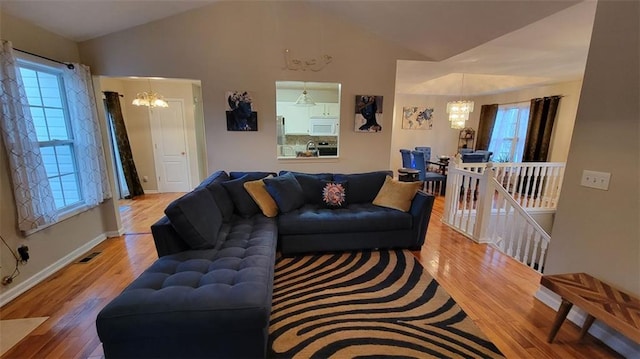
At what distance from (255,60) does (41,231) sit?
116 inches

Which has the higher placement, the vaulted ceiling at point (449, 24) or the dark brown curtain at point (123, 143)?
the vaulted ceiling at point (449, 24)

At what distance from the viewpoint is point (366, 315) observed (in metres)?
2.02

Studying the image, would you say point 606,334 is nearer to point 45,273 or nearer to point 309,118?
point 45,273

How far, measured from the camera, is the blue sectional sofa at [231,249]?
4.70 ft

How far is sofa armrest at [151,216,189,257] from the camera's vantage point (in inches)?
80.0

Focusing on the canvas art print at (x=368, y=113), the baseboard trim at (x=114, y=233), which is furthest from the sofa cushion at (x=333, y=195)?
the baseboard trim at (x=114, y=233)

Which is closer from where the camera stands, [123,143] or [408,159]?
[123,143]

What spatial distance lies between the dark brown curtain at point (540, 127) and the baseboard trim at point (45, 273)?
8015 mm

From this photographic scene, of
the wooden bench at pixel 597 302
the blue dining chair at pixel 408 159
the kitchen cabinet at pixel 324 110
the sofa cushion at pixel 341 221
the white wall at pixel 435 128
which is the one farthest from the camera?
the white wall at pixel 435 128

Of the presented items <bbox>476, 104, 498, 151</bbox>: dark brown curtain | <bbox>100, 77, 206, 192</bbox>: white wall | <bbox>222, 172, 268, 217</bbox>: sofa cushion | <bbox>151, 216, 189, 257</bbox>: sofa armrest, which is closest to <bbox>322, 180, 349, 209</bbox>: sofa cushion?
<bbox>222, 172, 268, 217</bbox>: sofa cushion

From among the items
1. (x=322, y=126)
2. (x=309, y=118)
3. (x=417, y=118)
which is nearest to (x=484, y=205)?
(x=322, y=126)

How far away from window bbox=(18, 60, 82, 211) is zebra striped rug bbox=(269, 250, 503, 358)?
2.51m

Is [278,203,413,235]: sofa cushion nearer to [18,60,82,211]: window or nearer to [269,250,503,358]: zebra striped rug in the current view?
[269,250,503,358]: zebra striped rug

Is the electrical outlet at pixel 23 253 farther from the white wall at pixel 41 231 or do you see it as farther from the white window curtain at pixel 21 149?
the white window curtain at pixel 21 149
